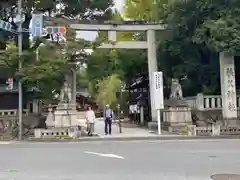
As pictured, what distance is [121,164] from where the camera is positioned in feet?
38.2

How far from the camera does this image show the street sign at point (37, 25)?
74.2 ft

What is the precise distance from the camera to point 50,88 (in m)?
23.4

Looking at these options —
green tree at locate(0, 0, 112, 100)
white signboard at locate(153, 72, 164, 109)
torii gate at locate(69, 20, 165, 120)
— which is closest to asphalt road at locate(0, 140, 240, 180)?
green tree at locate(0, 0, 112, 100)

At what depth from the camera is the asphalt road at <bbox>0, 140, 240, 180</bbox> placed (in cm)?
979

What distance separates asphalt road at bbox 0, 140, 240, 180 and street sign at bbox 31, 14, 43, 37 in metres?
9.65

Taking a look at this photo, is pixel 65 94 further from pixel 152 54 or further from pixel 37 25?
pixel 152 54

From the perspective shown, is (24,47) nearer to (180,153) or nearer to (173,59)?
(173,59)

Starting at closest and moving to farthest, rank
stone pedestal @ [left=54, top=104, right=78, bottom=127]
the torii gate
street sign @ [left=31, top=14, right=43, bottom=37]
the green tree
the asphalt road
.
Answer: the asphalt road
the green tree
street sign @ [left=31, top=14, right=43, bottom=37]
stone pedestal @ [left=54, top=104, right=78, bottom=127]
the torii gate

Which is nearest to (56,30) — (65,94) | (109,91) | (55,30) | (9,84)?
(55,30)

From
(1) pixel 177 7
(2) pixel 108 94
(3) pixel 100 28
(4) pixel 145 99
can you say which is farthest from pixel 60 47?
(2) pixel 108 94

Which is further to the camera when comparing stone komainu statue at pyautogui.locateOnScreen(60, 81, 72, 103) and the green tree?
stone komainu statue at pyautogui.locateOnScreen(60, 81, 72, 103)

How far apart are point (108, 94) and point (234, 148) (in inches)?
1381

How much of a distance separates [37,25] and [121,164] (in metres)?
13.1

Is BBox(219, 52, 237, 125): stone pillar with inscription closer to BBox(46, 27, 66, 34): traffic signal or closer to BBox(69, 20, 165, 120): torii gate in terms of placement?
BBox(69, 20, 165, 120): torii gate
